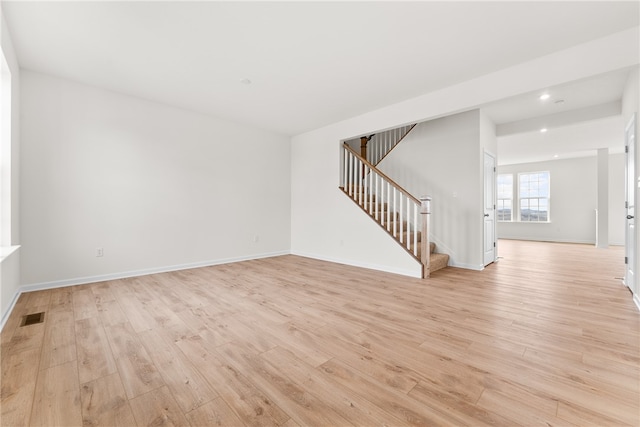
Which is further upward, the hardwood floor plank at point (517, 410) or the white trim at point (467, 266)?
the white trim at point (467, 266)

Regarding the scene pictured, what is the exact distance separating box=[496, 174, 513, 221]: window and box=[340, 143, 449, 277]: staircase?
661 cm

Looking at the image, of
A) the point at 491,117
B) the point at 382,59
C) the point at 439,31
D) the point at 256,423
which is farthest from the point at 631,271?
the point at 256,423

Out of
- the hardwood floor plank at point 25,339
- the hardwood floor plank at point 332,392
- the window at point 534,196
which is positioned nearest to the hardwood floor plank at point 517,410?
the hardwood floor plank at point 332,392

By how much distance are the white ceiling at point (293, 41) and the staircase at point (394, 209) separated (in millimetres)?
1529

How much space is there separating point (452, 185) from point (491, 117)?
1.51 meters

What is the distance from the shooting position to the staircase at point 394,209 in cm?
412

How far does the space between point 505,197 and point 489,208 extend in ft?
19.7

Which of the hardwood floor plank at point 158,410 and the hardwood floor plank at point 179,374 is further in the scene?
the hardwood floor plank at point 179,374

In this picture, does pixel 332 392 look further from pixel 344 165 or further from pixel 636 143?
pixel 344 165

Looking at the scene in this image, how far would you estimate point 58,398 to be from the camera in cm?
143

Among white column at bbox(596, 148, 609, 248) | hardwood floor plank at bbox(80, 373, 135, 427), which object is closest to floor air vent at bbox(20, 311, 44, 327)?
Answer: hardwood floor plank at bbox(80, 373, 135, 427)

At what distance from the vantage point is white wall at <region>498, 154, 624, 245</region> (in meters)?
7.95

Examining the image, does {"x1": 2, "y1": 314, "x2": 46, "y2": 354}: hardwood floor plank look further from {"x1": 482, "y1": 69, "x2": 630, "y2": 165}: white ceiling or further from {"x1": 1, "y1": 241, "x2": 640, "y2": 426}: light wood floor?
{"x1": 482, "y1": 69, "x2": 630, "y2": 165}: white ceiling

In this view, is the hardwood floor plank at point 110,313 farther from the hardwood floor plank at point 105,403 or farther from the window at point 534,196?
the window at point 534,196
